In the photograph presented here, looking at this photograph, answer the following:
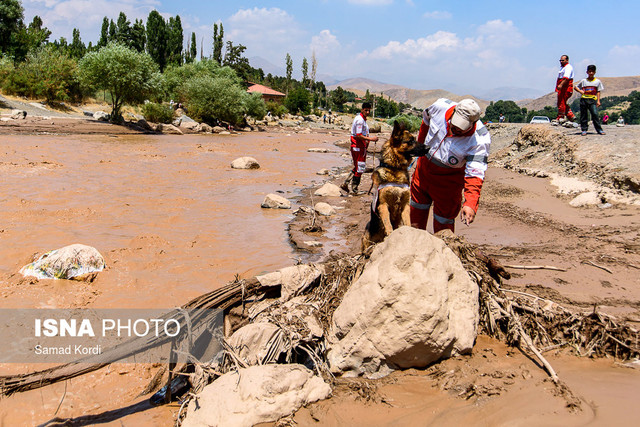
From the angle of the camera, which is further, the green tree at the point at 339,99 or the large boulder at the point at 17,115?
the green tree at the point at 339,99

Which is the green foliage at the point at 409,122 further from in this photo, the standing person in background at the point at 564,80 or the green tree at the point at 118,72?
the green tree at the point at 118,72

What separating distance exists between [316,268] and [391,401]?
69.5 inches

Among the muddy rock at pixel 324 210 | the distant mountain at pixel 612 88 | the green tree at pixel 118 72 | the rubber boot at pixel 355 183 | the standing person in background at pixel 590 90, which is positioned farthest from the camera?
the distant mountain at pixel 612 88

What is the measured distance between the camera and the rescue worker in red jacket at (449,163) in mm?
3863

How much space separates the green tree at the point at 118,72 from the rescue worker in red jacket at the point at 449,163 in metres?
26.7

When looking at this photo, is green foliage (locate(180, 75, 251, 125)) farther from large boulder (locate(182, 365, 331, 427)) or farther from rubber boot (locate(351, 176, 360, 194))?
large boulder (locate(182, 365, 331, 427))

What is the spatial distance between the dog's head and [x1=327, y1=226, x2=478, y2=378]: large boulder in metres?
1.51

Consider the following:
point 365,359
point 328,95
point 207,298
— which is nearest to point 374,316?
point 365,359

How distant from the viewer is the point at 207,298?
3596 mm

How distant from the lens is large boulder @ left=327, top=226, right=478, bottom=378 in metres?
2.87

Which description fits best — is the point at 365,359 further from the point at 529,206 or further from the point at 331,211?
the point at 529,206

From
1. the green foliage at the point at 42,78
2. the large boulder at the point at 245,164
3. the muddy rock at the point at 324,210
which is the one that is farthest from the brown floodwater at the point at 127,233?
the green foliage at the point at 42,78

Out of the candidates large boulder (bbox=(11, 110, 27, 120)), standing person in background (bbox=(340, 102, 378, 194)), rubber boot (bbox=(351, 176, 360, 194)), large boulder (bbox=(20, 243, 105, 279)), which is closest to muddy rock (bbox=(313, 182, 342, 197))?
rubber boot (bbox=(351, 176, 360, 194))

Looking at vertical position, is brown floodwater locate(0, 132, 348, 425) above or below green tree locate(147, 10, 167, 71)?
below
